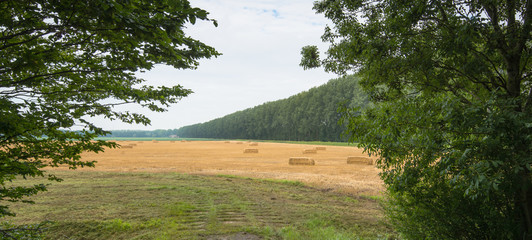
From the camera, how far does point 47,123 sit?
130 inches

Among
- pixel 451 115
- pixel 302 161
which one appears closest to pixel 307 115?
pixel 302 161

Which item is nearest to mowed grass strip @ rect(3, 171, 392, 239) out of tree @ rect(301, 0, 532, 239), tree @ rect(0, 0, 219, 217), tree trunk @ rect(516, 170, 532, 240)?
tree @ rect(0, 0, 219, 217)

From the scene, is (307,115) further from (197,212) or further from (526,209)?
(526,209)

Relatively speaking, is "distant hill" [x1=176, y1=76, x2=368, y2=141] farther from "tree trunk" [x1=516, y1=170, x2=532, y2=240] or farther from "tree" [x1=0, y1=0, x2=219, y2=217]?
"tree" [x1=0, y1=0, x2=219, y2=217]

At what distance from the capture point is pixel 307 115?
77312 mm

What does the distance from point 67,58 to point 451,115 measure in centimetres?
503

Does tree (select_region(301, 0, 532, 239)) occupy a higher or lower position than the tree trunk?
higher

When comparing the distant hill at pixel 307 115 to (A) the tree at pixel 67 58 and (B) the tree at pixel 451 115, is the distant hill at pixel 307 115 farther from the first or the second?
(A) the tree at pixel 67 58

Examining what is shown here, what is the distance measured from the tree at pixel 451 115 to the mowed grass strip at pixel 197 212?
1819mm

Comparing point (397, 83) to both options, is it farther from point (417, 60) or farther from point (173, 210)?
point (173, 210)

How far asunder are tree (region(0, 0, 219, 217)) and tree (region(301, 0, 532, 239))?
9.25ft

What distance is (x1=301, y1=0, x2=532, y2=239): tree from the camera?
3.08 m

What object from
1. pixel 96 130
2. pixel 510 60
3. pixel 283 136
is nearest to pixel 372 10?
pixel 510 60

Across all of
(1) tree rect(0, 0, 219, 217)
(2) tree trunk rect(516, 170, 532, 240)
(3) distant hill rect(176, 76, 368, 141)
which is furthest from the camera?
(3) distant hill rect(176, 76, 368, 141)
